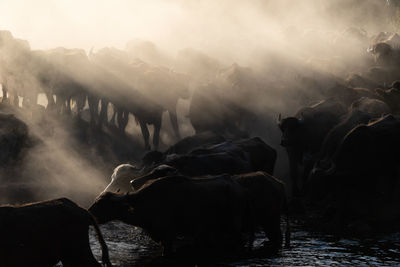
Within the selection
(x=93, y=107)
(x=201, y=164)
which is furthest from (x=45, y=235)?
(x=93, y=107)

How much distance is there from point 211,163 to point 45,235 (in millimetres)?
8166

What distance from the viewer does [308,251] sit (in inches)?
483

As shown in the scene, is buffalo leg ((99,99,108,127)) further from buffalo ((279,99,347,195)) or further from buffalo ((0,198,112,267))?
buffalo ((0,198,112,267))

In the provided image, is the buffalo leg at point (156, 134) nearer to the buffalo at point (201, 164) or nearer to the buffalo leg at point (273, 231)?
the buffalo at point (201, 164)

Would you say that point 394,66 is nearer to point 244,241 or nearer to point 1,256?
point 244,241

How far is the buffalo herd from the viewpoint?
375 inches

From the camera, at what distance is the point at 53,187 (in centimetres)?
2188

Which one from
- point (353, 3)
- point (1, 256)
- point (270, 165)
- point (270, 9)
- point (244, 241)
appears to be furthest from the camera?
point (270, 9)

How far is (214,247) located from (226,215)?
0.77 m

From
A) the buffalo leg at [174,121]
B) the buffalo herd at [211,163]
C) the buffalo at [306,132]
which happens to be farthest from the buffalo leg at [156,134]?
the buffalo at [306,132]

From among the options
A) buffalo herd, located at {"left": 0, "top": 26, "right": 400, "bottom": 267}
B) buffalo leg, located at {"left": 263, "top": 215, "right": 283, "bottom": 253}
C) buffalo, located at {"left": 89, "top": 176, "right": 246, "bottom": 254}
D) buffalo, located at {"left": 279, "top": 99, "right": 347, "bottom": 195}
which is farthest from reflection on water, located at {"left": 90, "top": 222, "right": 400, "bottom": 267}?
buffalo, located at {"left": 279, "top": 99, "right": 347, "bottom": 195}

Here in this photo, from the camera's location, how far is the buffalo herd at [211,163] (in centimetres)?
953

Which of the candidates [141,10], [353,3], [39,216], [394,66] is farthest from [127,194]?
[353,3]

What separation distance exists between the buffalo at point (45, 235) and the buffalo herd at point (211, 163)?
2cm
